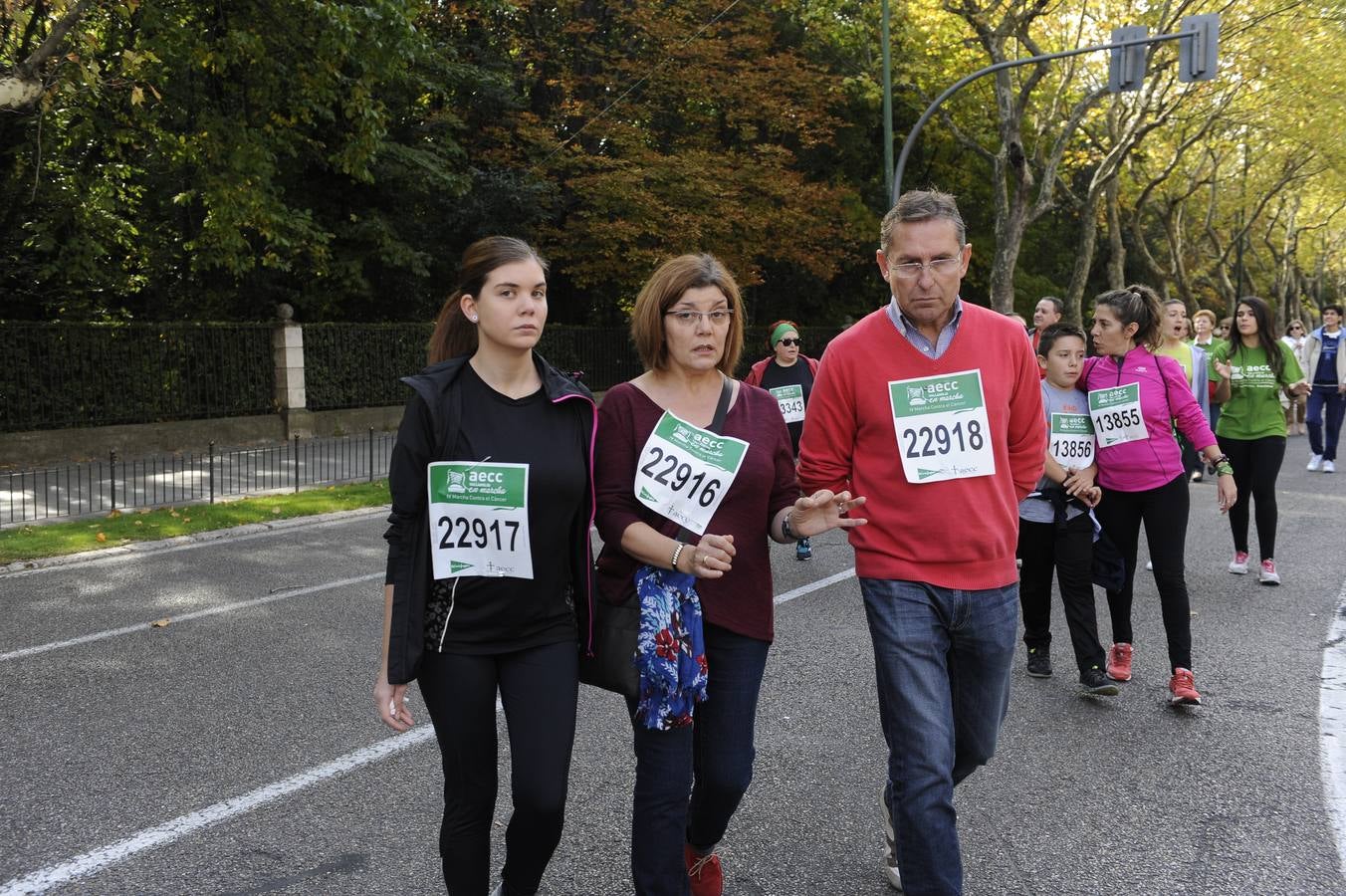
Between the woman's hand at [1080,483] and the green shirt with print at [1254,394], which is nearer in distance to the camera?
the woman's hand at [1080,483]

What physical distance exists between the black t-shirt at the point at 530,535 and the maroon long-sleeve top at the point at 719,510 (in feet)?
0.49

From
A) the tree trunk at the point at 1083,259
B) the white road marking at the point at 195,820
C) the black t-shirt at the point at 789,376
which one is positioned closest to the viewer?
the white road marking at the point at 195,820

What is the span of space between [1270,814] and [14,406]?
16253mm

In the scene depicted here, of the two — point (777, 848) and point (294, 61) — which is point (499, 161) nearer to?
point (294, 61)

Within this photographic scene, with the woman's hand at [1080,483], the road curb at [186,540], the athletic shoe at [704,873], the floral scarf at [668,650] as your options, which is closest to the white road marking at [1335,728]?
the woman's hand at [1080,483]

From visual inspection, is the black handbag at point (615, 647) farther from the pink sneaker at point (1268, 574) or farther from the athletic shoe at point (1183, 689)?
the pink sneaker at point (1268, 574)

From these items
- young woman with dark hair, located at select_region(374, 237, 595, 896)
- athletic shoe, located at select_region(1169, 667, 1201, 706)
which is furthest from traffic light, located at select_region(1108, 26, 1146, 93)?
young woman with dark hair, located at select_region(374, 237, 595, 896)

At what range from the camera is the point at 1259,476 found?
8164 mm

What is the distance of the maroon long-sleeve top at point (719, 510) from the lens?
10.0 ft

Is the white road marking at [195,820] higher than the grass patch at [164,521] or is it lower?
lower

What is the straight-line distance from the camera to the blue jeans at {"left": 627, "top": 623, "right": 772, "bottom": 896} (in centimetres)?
295

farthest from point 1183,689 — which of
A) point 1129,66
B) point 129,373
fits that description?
point 129,373

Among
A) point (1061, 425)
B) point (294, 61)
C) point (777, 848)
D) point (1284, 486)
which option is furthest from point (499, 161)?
point (777, 848)

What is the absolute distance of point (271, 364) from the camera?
774 inches
